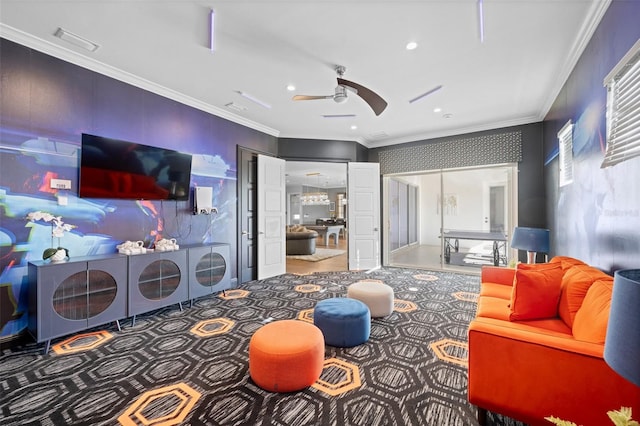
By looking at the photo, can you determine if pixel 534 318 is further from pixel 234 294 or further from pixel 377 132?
pixel 377 132

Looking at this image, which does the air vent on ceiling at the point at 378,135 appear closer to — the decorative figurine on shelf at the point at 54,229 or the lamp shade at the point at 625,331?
the decorative figurine on shelf at the point at 54,229

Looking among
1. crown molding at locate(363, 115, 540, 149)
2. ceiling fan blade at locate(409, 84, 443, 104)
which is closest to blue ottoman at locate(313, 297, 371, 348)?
ceiling fan blade at locate(409, 84, 443, 104)

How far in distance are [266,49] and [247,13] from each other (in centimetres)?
49

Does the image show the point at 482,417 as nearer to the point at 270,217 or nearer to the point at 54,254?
the point at 54,254

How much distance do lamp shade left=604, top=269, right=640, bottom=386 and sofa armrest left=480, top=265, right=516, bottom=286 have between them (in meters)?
2.57

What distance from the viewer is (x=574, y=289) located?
Answer: 1904 millimetres

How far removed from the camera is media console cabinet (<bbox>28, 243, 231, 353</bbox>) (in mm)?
2477

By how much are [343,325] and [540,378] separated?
1.48 m

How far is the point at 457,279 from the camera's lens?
5.07 meters

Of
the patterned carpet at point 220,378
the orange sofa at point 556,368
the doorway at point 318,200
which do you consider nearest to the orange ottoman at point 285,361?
the patterned carpet at point 220,378

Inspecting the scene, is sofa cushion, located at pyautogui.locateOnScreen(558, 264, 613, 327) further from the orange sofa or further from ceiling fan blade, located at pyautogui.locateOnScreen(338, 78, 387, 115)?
ceiling fan blade, located at pyautogui.locateOnScreen(338, 78, 387, 115)

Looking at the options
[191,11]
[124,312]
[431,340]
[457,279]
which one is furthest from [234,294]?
[457,279]

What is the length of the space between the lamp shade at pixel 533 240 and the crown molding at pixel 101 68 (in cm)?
460

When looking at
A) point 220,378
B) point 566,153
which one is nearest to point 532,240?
point 566,153
